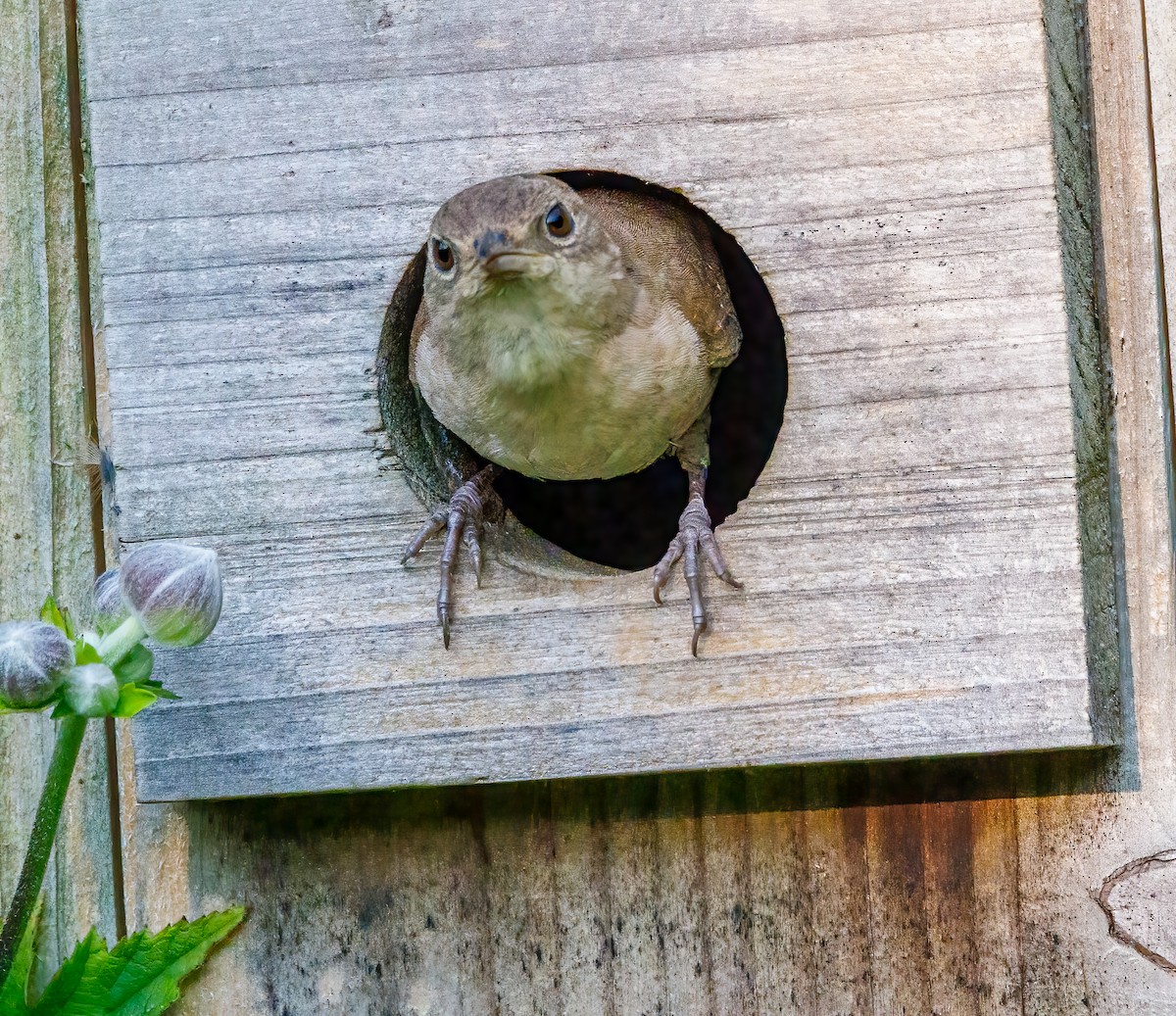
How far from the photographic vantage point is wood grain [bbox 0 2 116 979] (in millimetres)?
2481

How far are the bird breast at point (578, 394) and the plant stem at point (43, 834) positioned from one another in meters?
0.88

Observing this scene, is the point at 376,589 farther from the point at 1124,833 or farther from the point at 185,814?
the point at 1124,833

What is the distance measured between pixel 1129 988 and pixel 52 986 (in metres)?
1.66

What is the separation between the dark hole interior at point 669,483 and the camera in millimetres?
3590

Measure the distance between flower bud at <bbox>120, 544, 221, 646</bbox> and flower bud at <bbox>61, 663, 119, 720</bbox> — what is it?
84mm

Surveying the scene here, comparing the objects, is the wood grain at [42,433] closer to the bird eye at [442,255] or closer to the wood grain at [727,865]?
the wood grain at [727,865]

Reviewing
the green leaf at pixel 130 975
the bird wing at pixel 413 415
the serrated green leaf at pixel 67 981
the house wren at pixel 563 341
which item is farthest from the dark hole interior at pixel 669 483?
the serrated green leaf at pixel 67 981

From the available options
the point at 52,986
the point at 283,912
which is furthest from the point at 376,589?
the point at 52,986

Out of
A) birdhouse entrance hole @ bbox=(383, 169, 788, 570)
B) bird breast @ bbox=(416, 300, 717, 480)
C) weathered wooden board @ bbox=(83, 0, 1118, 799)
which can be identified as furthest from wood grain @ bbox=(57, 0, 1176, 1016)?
birdhouse entrance hole @ bbox=(383, 169, 788, 570)

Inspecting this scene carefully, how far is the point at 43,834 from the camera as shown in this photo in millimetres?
1931

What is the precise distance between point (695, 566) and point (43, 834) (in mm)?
1009

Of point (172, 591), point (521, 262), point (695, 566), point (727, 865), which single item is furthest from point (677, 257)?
point (172, 591)

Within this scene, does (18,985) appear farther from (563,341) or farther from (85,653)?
(563,341)

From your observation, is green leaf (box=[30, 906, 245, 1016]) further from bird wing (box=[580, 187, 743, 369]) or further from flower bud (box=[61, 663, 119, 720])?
bird wing (box=[580, 187, 743, 369])
